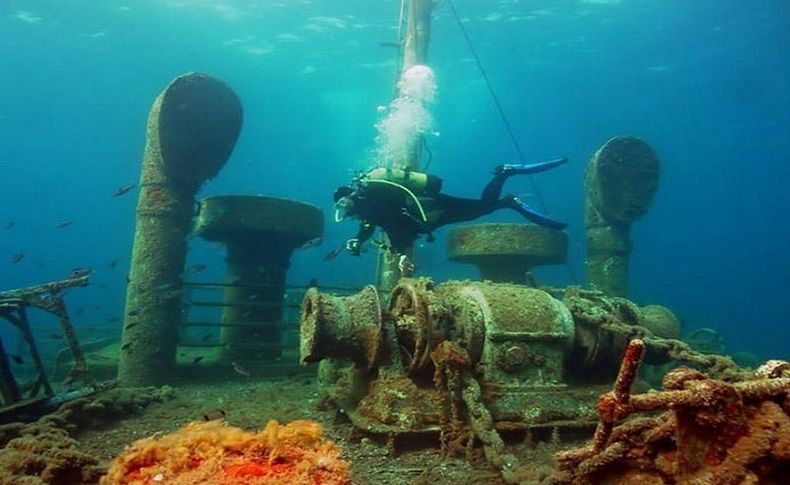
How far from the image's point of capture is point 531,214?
1001cm

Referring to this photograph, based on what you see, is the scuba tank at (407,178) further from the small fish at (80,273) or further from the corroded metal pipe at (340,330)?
the small fish at (80,273)

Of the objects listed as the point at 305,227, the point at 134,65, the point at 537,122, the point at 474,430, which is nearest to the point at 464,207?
the point at 305,227

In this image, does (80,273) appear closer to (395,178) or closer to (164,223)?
(164,223)

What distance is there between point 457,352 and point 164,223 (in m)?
6.61

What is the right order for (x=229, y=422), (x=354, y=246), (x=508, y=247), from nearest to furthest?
(x=229, y=422)
(x=354, y=246)
(x=508, y=247)

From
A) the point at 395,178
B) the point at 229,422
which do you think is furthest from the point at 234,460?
the point at 395,178

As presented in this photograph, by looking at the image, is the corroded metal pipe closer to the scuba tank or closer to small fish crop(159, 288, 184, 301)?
the scuba tank

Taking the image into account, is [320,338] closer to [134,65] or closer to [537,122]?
[134,65]

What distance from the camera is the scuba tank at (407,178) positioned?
7.95 m

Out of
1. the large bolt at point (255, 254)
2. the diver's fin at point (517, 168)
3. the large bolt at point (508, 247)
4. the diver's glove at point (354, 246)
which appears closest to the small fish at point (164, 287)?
the large bolt at point (255, 254)

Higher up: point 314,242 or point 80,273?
point 314,242

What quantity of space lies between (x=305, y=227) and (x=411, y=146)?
284 cm

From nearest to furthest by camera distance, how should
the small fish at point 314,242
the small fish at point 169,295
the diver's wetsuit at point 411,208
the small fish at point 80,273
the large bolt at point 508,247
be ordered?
the small fish at point 80,273, the diver's wetsuit at point 411,208, the small fish at point 169,295, the large bolt at point 508,247, the small fish at point 314,242

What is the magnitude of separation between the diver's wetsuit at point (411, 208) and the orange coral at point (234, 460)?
548 centimetres
